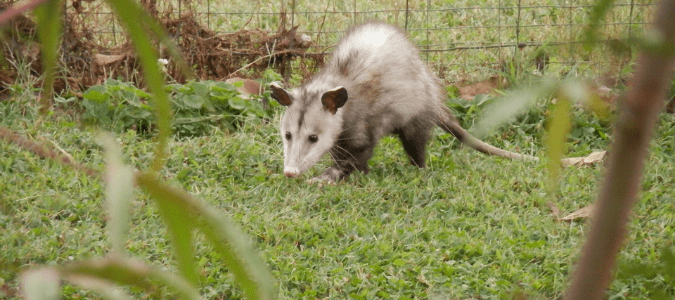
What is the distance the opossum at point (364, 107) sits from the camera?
465 cm

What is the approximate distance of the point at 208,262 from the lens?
3.22 meters

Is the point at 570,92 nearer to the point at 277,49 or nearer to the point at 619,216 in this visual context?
the point at 619,216

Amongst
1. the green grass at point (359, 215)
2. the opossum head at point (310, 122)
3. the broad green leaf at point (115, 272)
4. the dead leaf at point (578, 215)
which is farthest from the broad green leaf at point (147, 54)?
the opossum head at point (310, 122)

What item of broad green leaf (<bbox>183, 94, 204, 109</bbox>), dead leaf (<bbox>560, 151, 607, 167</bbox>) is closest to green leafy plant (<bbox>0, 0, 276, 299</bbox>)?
dead leaf (<bbox>560, 151, 607, 167</bbox>)

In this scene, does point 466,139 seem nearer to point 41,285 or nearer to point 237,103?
point 237,103

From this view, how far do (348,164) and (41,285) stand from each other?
4231 mm

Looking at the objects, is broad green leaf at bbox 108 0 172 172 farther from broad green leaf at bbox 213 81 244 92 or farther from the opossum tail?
broad green leaf at bbox 213 81 244 92

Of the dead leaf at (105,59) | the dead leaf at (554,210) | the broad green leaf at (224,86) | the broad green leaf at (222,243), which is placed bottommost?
the dead leaf at (554,210)

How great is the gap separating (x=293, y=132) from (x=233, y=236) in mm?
3981

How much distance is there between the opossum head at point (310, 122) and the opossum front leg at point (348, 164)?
107mm

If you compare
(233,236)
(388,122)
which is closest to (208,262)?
(388,122)

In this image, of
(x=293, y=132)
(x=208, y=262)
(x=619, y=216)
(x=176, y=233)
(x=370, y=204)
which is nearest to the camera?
(x=619, y=216)

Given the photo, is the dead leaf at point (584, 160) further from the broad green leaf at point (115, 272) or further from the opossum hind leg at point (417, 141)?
the broad green leaf at point (115, 272)

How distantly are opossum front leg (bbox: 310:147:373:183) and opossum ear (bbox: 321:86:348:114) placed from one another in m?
0.28
